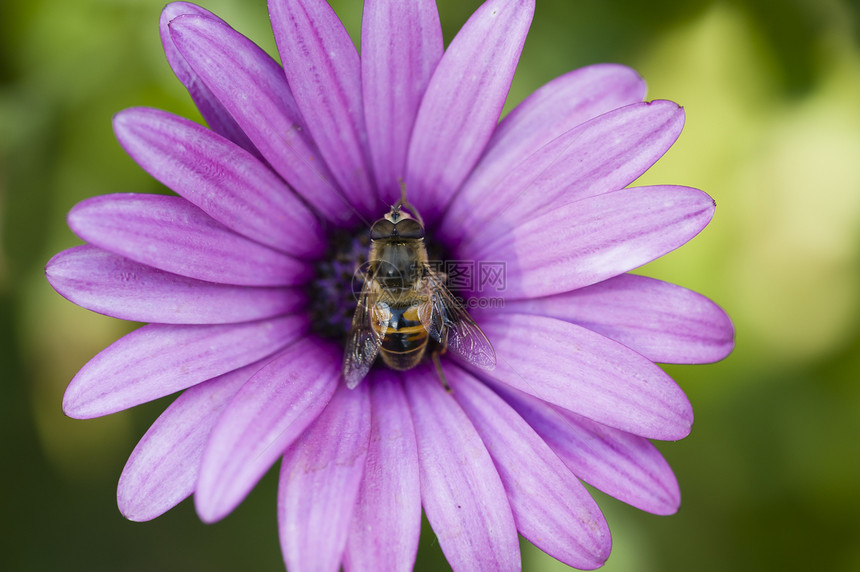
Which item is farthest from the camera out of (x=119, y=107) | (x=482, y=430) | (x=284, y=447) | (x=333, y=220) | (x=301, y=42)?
(x=119, y=107)

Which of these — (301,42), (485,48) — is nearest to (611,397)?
(485,48)

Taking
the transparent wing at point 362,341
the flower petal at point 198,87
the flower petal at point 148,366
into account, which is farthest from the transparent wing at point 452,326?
the flower petal at point 198,87

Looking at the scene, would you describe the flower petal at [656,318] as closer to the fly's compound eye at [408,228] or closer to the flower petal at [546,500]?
the flower petal at [546,500]

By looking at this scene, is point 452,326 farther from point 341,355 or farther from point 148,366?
point 148,366

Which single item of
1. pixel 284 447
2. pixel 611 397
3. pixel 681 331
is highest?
pixel 681 331

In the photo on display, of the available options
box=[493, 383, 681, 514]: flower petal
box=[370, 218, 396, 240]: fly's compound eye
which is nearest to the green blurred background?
box=[493, 383, 681, 514]: flower petal

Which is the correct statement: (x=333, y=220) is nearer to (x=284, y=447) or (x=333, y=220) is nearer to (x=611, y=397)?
(x=284, y=447)
